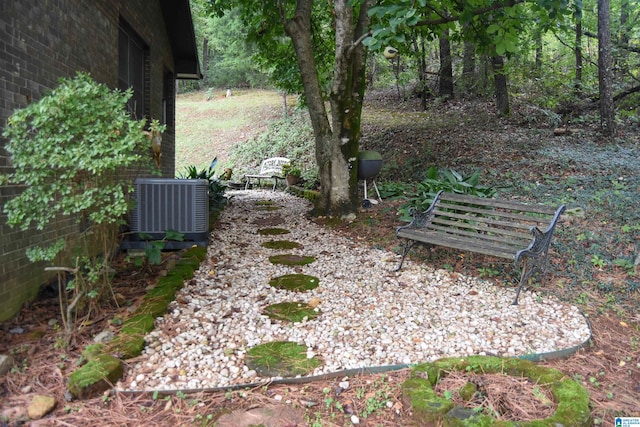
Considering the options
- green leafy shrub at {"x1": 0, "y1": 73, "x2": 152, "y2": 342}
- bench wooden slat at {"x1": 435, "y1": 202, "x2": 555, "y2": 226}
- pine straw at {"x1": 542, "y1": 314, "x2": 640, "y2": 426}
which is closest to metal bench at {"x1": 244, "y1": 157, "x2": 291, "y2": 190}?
bench wooden slat at {"x1": 435, "y1": 202, "x2": 555, "y2": 226}

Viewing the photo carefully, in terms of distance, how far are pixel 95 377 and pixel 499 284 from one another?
12.7 ft

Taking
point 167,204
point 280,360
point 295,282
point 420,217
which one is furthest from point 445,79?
point 280,360

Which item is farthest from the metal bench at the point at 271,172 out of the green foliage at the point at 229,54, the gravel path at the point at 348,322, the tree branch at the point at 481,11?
the gravel path at the point at 348,322

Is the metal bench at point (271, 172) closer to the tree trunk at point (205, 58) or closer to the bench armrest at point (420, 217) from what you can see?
the bench armrest at point (420, 217)

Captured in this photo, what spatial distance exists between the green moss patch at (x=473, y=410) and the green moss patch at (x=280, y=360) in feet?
2.30

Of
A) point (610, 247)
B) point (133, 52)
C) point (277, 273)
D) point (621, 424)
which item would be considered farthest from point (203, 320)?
point (133, 52)

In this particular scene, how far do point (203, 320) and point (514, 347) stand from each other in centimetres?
244

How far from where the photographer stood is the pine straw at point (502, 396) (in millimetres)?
2541

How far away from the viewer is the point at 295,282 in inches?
190

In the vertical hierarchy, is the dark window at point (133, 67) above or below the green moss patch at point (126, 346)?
above

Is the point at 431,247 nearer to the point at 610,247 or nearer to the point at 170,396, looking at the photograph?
the point at 610,247

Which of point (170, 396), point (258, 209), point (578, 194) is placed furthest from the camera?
point (258, 209)

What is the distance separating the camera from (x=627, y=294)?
4.29 meters

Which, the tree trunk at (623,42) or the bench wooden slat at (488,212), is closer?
the bench wooden slat at (488,212)
